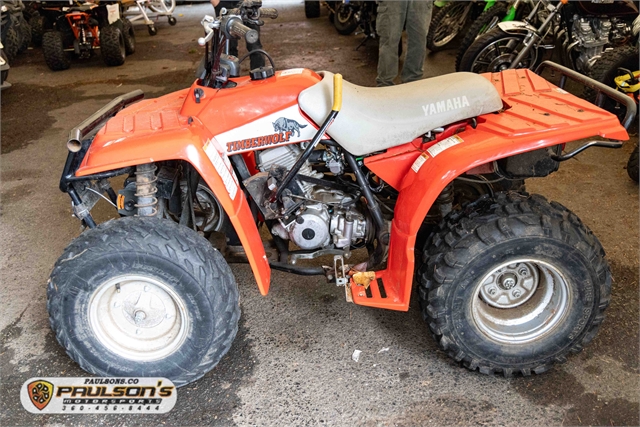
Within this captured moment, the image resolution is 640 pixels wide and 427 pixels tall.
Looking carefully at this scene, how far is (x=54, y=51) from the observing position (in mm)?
7680

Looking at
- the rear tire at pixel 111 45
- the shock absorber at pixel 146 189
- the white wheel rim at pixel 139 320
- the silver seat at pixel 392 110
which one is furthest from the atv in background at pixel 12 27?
the silver seat at pixel 392 110

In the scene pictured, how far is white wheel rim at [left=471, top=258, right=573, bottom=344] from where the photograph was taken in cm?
236

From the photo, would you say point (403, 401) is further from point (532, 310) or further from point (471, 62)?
point (471, 62)

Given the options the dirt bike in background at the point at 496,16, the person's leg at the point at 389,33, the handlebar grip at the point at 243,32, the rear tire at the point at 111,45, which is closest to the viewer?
the handlebar grip at the point at 243,32

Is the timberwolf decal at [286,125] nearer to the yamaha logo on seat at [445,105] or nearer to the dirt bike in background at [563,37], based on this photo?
the yamaha logo on seat at [445,105]

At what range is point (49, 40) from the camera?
7688 millimetres

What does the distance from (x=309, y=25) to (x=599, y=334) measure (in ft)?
28.6

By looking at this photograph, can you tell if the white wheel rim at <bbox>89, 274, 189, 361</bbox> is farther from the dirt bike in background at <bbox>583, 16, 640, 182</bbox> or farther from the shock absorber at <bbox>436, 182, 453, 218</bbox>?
the dirt bike in background at <bbox>583, 16, 640, 182</bbox>

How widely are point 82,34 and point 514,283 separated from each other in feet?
24.5

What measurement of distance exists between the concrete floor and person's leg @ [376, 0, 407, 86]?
1.90 meters

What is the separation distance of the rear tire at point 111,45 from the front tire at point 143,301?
6.35 m

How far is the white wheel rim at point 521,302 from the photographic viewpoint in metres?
2.36

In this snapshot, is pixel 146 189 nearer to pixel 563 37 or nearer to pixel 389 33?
pixel 389 33

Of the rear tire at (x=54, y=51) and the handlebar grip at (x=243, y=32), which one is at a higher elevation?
the handlebar grip at (x=243, y=32)
